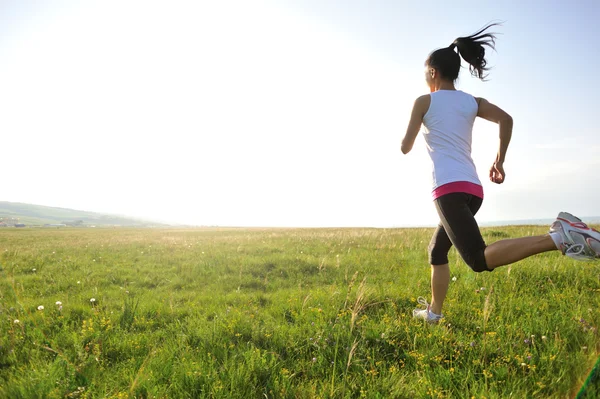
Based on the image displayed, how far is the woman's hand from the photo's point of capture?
12.2 feet

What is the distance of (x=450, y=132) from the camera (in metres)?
3.45

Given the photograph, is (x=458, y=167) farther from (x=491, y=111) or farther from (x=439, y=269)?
(x=439, y=269)

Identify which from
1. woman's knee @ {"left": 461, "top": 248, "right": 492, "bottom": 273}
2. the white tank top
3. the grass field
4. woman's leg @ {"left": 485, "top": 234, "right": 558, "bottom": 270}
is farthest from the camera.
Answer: the white tank top

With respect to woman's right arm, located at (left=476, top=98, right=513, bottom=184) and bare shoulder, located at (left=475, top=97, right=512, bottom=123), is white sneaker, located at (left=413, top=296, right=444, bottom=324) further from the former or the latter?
bare shoulder, located at (left=475, top=97, right=512, bottom=123)

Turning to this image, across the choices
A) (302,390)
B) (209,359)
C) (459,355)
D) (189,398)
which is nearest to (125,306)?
(209,359)

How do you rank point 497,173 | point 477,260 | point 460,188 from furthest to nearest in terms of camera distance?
point 497,173 < point 460,188 < point 477,260

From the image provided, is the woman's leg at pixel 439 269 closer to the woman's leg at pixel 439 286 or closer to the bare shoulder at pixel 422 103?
the woman's leg at pixel 439 286

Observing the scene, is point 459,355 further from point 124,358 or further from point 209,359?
point 124,358

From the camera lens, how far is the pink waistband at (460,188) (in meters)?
3.23

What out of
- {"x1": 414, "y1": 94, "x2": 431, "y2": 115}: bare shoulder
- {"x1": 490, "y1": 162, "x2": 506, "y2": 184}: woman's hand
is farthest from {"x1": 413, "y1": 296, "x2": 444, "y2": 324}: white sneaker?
{"x1": 414, "y1": 94, "x2": 431, "y2": 115}: bare shoulder

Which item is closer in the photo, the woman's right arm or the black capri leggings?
the black capri leggings

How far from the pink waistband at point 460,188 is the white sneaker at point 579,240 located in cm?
75

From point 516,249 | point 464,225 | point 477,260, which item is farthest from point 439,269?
point 516,249

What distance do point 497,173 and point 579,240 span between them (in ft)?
4.49
